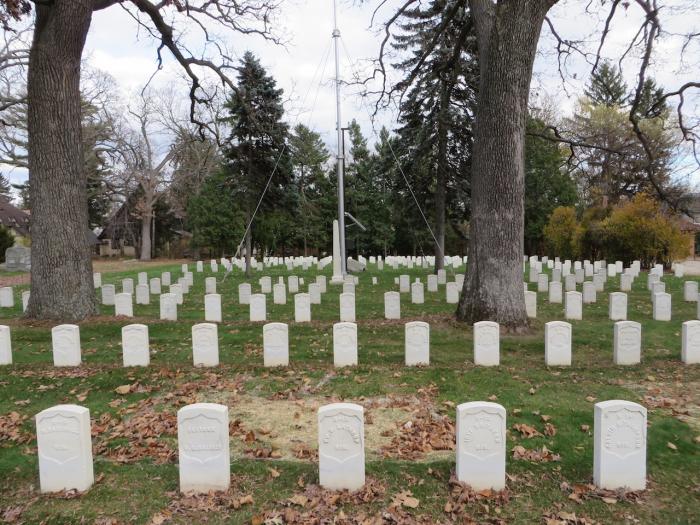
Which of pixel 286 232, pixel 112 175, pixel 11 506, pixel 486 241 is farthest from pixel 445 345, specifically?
pixel 112 175

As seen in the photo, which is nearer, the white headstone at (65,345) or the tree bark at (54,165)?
the white headstone at (65,345)

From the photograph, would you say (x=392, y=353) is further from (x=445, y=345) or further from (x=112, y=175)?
(x=112, y=175)

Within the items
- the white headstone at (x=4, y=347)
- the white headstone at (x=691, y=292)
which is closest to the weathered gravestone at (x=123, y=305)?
the white headstone at (x=4, y=347)

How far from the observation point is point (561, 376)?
7172mm

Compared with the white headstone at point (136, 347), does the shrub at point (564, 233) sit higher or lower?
higher

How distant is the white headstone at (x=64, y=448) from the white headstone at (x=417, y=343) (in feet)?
16.0

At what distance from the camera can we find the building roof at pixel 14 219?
4875cm

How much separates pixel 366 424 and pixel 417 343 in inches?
99.3

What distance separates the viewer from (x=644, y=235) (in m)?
25.1

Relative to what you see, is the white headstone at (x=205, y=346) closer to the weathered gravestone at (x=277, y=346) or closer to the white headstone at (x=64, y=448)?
the weathered gravestone at (x=277, y=346)

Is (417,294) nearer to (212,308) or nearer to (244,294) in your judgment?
(244,294)

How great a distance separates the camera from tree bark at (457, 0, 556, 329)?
941 cm

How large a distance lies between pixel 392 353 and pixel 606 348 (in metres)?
3.86

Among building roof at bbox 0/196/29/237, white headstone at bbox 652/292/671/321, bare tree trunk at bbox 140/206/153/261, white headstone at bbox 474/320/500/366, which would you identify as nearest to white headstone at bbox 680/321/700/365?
white headstone at bbox 474/320/500/366
